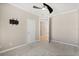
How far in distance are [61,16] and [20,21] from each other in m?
2.57

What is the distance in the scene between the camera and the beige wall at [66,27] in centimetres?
442

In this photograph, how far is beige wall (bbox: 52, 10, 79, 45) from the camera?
14.5 feet

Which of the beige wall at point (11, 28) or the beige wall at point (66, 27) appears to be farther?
the beige wall at point (66, 27)

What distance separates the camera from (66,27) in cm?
491

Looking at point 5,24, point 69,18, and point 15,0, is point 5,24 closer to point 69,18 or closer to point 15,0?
point 15,0

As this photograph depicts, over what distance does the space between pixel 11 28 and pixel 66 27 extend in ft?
→ 10.1

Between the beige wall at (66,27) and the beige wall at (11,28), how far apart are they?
7.05 feet

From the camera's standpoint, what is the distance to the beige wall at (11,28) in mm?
3182

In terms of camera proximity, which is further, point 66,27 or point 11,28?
point 66,27

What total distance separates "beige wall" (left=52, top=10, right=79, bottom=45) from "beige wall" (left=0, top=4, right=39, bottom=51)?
215 cm

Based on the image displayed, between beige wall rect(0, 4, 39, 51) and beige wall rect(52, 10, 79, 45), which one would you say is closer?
beige wall rect(0, 4, 39, 51)

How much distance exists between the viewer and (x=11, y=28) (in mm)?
3533

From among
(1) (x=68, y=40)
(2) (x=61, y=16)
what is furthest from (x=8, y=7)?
(1) (x=68, y=40)

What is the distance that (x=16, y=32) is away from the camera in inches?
150
